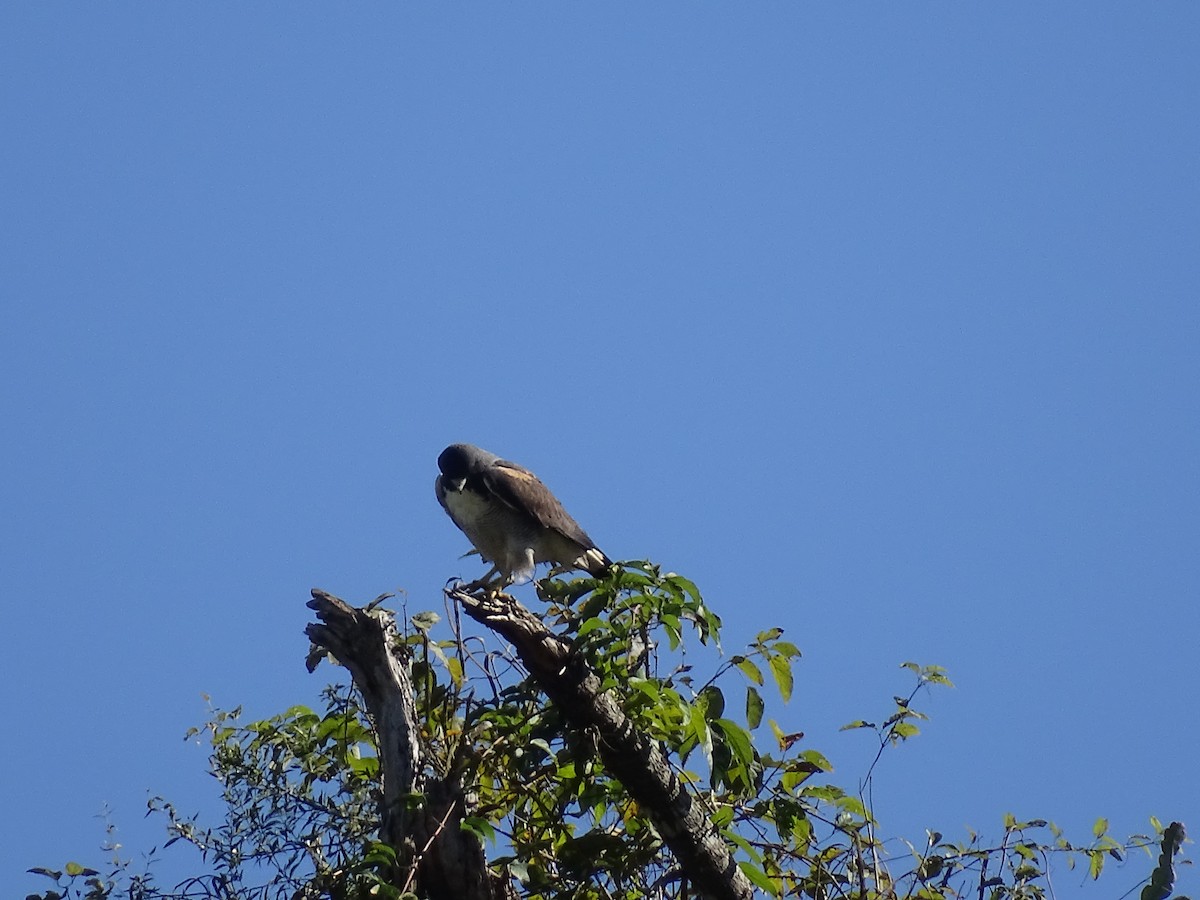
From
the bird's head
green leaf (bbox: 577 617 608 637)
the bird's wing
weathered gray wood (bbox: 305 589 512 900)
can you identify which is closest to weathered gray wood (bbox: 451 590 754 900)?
green leaf (bbox: 577 617 608 637)

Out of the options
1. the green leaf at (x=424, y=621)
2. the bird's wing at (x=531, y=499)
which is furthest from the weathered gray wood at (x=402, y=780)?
the bird's wing at (x=531, y=499)

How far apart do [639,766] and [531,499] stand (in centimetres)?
365

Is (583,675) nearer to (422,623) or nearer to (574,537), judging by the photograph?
(422,623)

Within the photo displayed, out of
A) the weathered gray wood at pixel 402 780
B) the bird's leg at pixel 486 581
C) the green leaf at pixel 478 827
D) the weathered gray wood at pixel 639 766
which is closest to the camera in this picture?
the green leaf at pixel 478 827

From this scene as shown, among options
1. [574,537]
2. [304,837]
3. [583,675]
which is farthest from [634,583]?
[574,537]

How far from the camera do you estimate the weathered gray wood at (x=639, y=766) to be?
445 cm

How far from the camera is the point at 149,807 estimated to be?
4.70 meters

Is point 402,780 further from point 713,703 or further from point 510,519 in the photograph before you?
point 510,519

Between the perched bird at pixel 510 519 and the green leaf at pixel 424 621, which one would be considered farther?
the perched bird at pixel 510 519

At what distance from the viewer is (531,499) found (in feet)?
26.3

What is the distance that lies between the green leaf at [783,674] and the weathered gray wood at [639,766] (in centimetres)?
47

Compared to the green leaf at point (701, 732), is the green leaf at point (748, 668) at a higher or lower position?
higher

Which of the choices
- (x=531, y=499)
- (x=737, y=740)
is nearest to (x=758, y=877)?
(x=737, y=740)

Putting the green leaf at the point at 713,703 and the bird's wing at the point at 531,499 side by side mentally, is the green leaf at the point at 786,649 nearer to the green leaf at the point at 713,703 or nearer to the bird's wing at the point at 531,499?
the green leaf at the point at 713,703
